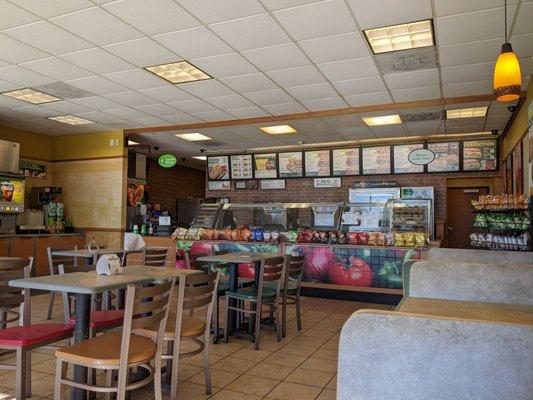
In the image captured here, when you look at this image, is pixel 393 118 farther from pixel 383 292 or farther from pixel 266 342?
pixel 266 342

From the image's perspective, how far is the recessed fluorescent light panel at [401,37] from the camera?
4070 mm

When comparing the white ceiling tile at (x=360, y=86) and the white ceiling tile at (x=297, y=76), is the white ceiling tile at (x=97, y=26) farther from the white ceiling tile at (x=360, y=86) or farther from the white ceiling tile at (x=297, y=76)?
the white ceiling tile at (x=360, y=86)

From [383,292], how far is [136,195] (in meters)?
5.54

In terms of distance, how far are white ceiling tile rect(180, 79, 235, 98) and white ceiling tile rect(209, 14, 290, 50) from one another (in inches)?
47.7

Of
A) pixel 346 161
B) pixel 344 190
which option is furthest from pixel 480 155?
pixel 344 190

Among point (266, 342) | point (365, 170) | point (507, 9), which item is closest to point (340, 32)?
point (507, 9)

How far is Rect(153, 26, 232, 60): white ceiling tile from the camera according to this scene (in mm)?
4191

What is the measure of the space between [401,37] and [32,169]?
781 cm

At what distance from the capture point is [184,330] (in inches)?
116

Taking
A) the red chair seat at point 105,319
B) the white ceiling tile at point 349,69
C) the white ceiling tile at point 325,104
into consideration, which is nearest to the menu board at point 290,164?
the white ceiling tile at point 325,104

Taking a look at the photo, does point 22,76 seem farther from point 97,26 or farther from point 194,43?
point 194,43

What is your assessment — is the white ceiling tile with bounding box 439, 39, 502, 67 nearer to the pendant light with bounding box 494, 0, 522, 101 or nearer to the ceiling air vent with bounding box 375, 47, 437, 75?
the ceiling air vent with bounding box 375, 47, 437, 75

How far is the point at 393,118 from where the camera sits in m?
7.21

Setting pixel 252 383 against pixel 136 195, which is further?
pixel 136 195
